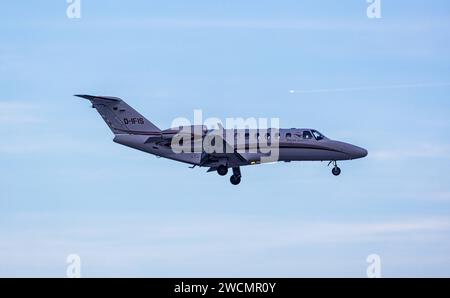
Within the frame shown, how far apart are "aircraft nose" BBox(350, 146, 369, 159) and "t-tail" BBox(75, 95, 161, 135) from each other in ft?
43.9

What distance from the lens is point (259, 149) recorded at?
89.6 meters

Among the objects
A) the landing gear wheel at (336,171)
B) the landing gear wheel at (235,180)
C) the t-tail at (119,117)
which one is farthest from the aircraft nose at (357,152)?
the t-tail at (119,117)

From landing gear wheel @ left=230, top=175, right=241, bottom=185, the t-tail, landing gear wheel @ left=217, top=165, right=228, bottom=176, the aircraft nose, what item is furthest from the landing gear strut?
the aircraft nose

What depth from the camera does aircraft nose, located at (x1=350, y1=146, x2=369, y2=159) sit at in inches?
3590

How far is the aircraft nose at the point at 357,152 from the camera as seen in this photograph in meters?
91.2

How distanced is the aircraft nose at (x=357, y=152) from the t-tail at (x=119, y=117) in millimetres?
13381

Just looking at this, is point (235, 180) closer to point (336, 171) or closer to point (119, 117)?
point (336, 171)

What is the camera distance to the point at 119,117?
92.8 meters
